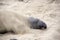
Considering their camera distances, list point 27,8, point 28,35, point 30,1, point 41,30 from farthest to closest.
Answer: point 30,1
point 27,8
point 41,30
point 28,35

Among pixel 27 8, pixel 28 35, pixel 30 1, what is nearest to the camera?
pixel 28 35

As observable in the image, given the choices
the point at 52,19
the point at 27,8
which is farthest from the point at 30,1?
the point at 52,19

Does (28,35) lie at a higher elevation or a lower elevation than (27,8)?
lower

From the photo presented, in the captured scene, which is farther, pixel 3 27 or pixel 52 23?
pixel 52 23

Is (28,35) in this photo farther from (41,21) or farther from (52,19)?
(52,19)

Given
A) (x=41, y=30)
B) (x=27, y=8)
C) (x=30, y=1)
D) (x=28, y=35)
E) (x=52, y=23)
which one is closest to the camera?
(x=28, y=35)

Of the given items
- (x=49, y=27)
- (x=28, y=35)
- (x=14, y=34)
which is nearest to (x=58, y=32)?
(x=49, y=27)

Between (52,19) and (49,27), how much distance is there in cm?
28

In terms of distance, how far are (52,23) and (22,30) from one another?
50cm

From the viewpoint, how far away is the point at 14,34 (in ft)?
7.21

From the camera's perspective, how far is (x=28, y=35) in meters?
2.17

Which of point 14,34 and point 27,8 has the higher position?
point 27,8

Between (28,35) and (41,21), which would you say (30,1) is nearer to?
(41,21)

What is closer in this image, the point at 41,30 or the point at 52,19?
the point at 41,30
